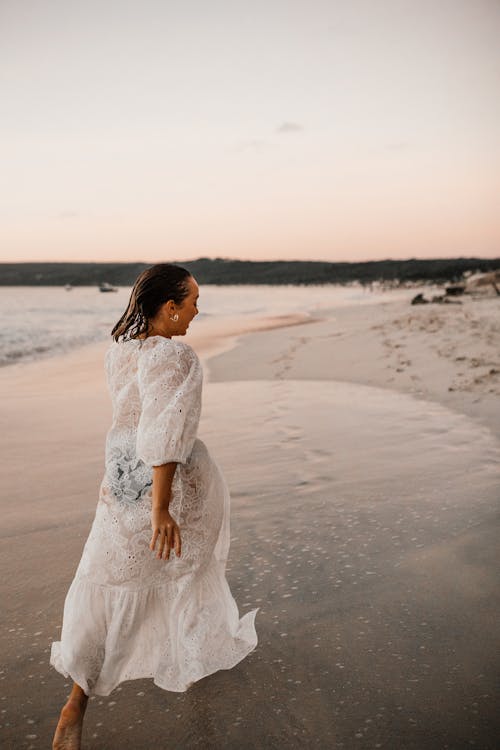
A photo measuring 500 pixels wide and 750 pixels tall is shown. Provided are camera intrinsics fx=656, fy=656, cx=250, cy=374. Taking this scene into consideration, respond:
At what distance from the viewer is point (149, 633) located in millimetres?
2426

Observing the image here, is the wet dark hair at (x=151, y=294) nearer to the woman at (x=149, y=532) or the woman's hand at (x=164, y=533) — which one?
the woman at (x=149, y=532)

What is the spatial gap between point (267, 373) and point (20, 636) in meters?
8.04

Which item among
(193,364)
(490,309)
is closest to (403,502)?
(193,364)

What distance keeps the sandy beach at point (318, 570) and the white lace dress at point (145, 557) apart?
234 mm

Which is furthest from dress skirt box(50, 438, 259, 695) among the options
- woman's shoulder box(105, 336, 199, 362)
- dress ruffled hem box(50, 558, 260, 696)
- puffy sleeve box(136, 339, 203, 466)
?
woman's shoulder box(105, 336, 199, 362)

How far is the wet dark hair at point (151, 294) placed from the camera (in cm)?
230

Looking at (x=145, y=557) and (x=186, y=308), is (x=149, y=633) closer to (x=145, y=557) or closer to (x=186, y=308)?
(x=145, y=557)

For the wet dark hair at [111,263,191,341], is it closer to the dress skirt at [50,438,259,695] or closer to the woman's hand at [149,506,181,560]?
the dress skirt at [50,438,259,695]

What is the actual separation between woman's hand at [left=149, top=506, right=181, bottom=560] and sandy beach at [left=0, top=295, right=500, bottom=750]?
70 cm

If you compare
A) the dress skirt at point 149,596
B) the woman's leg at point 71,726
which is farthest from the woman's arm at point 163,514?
the woman's leg at point 71,726

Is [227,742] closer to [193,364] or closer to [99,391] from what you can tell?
[193,364]

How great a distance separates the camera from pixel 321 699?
8.19 feet

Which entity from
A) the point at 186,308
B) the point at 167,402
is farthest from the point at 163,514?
the point at 186,308

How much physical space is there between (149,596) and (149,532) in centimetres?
27
